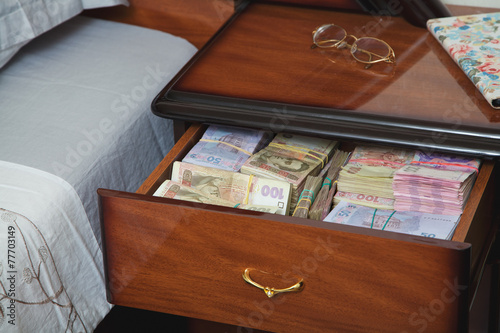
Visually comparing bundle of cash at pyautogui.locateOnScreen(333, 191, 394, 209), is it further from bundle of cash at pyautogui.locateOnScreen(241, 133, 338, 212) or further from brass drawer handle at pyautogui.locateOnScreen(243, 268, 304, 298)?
brass drawer handle at pyautogui.locateOnScreen(243, 268, 304, 298)

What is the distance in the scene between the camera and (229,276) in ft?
2.49

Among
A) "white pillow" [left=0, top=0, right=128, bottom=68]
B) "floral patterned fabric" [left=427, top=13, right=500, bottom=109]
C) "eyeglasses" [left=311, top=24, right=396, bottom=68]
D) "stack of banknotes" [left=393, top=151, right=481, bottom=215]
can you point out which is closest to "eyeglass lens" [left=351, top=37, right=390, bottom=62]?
"eyeglasses" [left=311, top=24, right=396, bottom=68]

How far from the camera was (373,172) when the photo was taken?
86 cm

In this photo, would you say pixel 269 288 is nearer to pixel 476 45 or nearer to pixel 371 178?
pixel 371 178

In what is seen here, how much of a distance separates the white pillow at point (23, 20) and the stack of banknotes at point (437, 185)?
2.31ft

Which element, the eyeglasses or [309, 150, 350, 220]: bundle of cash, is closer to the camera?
[309, 150, 350, 220]: bundle of cash

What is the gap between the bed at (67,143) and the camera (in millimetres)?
792

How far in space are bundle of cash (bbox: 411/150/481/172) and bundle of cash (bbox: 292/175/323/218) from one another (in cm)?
14

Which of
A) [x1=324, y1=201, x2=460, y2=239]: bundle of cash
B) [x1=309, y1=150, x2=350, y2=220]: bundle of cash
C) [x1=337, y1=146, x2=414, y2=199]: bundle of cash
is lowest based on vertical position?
[x1=309, y1=150, x2=350, y2=220]: bundle of cash

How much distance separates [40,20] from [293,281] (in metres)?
0.71

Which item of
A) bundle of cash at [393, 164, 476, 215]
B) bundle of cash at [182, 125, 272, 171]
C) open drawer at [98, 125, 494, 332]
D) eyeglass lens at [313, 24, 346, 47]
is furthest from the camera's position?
eyeglass lens at [313, 24, 346, 47]

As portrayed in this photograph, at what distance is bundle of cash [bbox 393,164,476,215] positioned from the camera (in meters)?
0.79

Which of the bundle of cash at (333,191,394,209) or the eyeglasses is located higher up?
the eyeglasses

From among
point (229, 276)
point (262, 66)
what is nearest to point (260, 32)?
point (262, 66)
